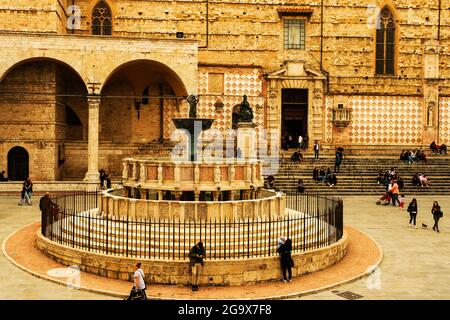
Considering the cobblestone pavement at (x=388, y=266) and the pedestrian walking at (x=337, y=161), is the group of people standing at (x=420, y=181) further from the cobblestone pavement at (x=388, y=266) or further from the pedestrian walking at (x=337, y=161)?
the cobblestone pavement at (x=388, y=266)

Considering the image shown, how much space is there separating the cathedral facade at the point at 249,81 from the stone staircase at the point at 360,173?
2810mm

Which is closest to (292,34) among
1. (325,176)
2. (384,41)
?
(384,41)

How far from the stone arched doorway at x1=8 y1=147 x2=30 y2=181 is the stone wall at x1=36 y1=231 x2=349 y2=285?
1704cm

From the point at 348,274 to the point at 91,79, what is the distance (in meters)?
18.5

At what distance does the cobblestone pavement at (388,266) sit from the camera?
1062 cm

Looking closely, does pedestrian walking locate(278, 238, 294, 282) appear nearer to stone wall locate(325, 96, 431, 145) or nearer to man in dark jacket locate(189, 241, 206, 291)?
man in dark jacket locate(189, 241, 206, 291)

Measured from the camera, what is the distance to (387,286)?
11250 mm

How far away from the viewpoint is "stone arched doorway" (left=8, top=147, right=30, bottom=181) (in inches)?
1086

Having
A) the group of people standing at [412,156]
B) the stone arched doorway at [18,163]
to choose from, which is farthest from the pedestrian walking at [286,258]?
the group of people standing at [412,156]

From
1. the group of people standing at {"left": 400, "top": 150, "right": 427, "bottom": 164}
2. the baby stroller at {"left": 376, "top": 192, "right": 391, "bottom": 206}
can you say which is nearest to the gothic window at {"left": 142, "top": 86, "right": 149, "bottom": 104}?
the baby stroller at {"left": 376, "top": 192, "right": 391, "bottom": 206}

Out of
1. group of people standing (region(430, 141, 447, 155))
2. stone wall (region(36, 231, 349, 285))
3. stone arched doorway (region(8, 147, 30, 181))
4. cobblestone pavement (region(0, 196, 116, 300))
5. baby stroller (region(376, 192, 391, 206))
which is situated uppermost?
group of people standing (region(430, 141, 447, 155))

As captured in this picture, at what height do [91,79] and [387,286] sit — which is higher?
[91,79]

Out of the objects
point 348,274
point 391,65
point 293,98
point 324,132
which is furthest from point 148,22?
point 348,274

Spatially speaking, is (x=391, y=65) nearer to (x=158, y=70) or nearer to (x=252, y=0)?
(x=252, y=0)
